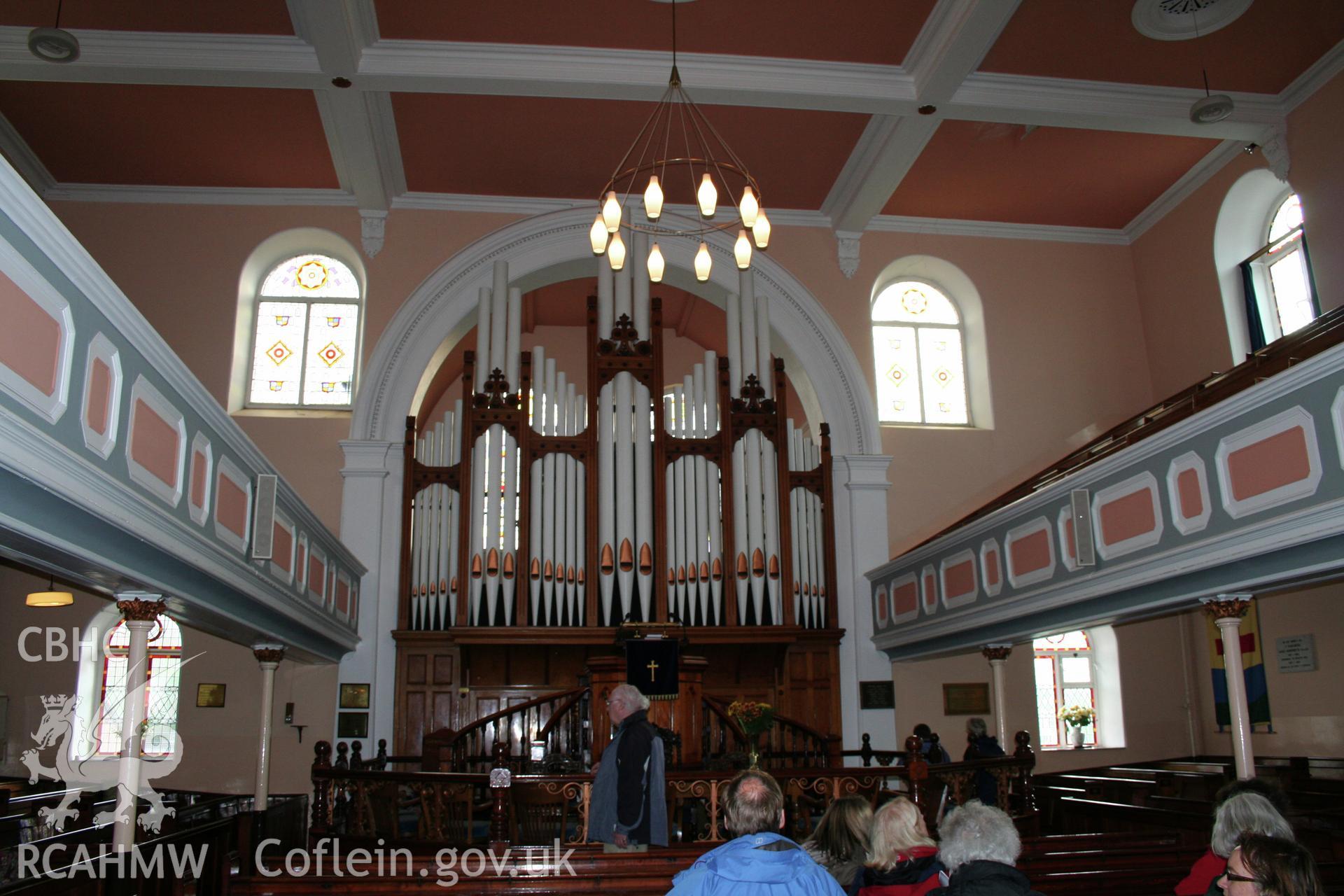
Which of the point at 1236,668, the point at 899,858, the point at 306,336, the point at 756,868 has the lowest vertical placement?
the point at 899,858

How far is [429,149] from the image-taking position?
13945 mm

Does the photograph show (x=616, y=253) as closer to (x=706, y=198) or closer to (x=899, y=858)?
(x=706, y=198)

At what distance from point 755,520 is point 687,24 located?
19.0 feet

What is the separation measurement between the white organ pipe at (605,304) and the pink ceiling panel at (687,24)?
3322 mm

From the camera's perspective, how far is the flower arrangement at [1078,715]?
14773 millimetres

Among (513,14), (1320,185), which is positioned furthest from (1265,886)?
(1320,185)

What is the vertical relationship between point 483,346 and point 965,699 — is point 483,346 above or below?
above

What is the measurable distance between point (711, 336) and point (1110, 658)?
27.3ft

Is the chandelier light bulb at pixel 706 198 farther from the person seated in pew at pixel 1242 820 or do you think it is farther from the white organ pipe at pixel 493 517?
the white organ pipe at pixel 493 517

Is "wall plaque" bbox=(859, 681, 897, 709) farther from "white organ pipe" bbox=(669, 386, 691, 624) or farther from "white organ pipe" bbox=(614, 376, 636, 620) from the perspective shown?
"white organ pipe" bbox=(614, 376, 636, 620)

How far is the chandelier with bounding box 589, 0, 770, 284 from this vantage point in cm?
852

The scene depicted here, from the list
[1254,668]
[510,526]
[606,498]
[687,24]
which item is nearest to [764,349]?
[606,498]

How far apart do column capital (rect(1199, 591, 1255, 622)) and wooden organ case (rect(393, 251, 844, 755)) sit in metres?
5.84

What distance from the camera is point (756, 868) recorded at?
11.6 ft
